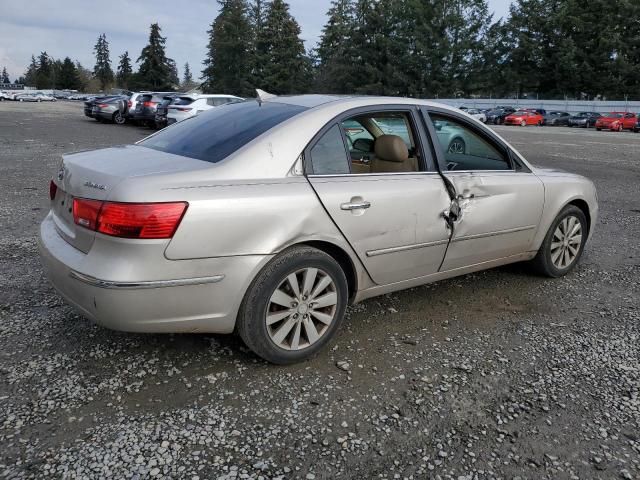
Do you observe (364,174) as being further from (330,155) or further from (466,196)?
(466,196)

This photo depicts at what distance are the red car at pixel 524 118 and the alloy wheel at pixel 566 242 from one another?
40722mm

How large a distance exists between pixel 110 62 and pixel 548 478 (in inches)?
6047

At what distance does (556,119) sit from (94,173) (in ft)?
156

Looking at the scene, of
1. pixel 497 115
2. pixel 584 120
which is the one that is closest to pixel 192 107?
pixel 497 115

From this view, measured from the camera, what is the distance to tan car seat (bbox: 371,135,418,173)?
3641 mm

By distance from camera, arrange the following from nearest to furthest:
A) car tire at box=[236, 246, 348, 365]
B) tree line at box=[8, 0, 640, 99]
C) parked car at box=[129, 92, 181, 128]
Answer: car tire at box=[236, 246, 348, 365] → parked car at box=[129, 92, 181, 128] → tree line at box=[8, 0, 640, 99]

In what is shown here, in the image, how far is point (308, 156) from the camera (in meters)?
3.14

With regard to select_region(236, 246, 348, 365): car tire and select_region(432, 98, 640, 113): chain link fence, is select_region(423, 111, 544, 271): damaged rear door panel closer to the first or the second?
select_region(236, 246, 348, 365): car tire

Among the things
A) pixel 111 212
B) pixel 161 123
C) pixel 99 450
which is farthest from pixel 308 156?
pixel 161 123

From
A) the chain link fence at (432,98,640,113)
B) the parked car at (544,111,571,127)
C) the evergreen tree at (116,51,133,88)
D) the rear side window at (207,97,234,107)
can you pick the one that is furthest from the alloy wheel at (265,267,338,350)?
the evergreen tree at (116,51,133,88)

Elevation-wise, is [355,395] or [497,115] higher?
[497,115]

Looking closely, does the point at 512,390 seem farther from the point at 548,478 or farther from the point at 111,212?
the point at 111,212

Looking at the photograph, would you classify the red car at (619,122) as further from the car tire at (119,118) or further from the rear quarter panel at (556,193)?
the rear quarter panel at (556,193)

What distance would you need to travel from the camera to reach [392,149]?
3.69 m
